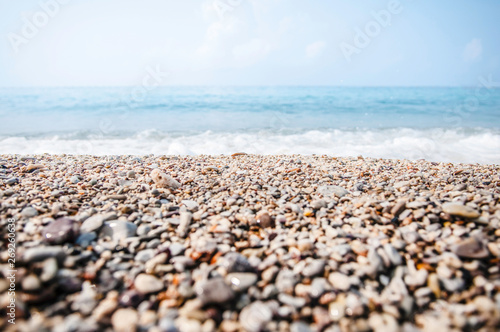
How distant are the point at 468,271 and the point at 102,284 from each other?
237 cm

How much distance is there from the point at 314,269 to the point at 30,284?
66.9 inches

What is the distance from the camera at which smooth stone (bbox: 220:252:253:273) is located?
173 centimetres

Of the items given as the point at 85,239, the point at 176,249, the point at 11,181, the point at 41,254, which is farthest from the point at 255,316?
the point at 11,181

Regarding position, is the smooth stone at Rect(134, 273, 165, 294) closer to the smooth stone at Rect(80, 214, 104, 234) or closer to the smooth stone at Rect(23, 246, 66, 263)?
the smooth stone at Rect(23, 246, 66, 263)

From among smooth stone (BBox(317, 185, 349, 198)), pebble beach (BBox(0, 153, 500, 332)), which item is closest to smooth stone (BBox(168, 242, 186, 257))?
pebble beach (BBox(0, 153, 500, 332))

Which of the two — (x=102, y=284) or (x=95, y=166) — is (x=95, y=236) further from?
(x=95, y=166)

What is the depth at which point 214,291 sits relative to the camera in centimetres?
149

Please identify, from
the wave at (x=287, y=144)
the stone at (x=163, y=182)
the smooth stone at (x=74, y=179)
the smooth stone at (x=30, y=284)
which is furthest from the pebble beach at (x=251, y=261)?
the wave at (x=287, y=144)

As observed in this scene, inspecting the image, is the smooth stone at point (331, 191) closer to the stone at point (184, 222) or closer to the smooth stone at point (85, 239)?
the stone at point (184, 222)

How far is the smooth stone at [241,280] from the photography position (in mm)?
1589

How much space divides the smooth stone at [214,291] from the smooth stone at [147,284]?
25cm

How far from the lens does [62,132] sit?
448 inches

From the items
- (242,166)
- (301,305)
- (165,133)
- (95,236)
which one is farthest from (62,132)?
(301,305)

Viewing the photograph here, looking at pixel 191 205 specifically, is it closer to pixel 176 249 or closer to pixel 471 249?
pixel 176 249
